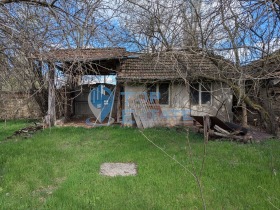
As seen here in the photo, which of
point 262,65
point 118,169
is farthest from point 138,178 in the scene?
point 262,65

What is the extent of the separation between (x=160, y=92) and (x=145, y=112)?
5.09 feet

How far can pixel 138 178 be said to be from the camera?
453 cm

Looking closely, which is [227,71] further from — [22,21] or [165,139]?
[22,21]

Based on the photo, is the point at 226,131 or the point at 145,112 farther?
the point at 145,112

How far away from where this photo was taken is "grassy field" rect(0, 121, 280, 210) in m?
3.58

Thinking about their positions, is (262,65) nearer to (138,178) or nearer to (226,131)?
(226,131)

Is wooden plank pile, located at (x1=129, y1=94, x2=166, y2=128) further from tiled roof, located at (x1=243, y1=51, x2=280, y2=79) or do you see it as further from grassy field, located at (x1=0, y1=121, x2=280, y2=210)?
tiled roof, located at (x1=243, y1=51, x2=280, y2=79)

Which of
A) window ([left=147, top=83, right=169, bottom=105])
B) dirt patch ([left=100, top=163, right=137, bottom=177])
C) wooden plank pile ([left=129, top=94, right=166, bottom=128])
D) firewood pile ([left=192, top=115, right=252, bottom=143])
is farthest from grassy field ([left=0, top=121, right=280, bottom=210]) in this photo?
window ([left=147, top=83, right=169, bottom=105])

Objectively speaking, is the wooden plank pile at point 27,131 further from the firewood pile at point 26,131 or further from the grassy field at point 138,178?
the grassy field at point 138,178

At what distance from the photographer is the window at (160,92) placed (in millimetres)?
12342

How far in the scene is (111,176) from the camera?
475 cm

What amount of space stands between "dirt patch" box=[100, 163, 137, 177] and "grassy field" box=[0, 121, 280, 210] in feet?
0.55

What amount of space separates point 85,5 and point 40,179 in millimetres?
3459

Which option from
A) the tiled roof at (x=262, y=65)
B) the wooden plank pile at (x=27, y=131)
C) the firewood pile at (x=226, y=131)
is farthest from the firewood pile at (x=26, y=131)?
the tiled roof at (x=262, y=65)
